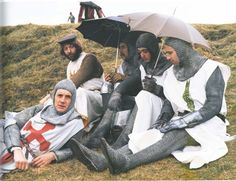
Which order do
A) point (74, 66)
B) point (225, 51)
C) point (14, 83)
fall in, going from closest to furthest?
point (74, 66) → point (14, 83) → point (225, 51)

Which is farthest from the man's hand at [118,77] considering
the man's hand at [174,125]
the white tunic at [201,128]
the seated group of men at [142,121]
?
the man's hand at [174,125]

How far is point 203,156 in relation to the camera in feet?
16.1

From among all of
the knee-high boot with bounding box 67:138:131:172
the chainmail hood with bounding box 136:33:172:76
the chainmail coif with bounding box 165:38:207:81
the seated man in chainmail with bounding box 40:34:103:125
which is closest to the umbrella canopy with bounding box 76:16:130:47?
the seated man in chainmail with bounding box 40:34:103:125

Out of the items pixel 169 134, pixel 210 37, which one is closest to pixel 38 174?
pixel 169 134

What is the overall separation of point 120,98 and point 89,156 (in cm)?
117

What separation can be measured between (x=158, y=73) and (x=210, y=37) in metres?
7.25

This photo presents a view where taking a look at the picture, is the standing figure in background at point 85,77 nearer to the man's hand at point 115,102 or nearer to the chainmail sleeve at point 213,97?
the man's hand at point 115,102

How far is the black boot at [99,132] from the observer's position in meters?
5.61

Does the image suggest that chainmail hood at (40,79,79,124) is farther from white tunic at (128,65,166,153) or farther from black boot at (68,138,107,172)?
white tunic at (128,65,166,153)

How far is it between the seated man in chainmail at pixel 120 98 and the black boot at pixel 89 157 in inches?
16.8

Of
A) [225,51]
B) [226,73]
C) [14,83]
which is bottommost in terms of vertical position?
[14,83]

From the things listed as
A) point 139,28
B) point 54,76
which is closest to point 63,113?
point 139,28

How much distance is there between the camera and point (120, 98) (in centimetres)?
578

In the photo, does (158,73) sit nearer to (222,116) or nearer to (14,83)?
(222,116)
